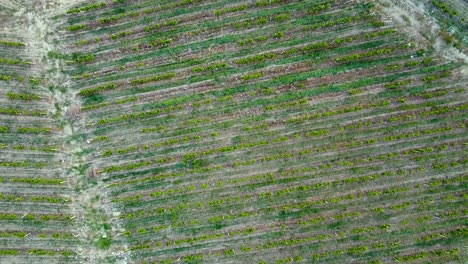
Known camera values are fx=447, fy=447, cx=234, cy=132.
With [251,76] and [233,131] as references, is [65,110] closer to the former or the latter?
[233,131]

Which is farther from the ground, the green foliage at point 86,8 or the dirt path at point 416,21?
the green foliage at point 86,8

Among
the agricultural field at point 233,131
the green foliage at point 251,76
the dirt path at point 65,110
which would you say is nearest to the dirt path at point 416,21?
the agricultural field at point 233,131

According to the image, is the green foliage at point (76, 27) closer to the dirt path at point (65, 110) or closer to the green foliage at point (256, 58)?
the dirt path at point (65, 110)

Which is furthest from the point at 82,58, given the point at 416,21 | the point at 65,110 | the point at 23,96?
the point at 416,21

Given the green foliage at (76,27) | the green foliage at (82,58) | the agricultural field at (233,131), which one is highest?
the green foliage at (76,27)

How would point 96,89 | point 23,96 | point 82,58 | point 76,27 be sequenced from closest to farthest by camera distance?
point 23,96 → point 96,89 → point 82,58 → point 76,27

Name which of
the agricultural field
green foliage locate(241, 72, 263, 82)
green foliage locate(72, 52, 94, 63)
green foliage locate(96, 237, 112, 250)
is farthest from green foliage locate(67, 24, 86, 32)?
green foliage locate(96, 237, 112, 250)

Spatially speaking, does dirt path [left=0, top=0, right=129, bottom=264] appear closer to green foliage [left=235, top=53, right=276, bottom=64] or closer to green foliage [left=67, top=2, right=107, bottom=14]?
green foliage [left=67, top=2, right=107, bottom=14]

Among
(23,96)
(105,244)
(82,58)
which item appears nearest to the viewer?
(105,244)

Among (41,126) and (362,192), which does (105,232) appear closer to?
(41,126)
